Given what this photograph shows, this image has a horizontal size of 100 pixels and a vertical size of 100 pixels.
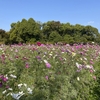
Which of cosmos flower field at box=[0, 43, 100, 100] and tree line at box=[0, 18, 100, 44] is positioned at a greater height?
tree line at box=[0, 18, 100, 44]

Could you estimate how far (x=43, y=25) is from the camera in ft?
152

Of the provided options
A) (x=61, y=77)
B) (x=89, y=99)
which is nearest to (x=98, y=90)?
(x=89, y=99)

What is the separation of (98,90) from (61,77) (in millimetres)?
1964

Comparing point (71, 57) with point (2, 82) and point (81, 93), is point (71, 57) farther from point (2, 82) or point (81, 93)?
point (2, 82)

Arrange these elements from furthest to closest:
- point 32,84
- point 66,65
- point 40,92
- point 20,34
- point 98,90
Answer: point 20,34, point 98,90, point 66,65, point 32,84, point 40,92

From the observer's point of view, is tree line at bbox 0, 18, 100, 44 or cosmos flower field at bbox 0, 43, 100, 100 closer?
cosmos flower field at bbox 0, 43, 100, 100

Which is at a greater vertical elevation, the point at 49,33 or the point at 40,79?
the point at 49,33

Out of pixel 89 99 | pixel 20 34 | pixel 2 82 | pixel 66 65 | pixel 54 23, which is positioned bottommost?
pixel 89 99

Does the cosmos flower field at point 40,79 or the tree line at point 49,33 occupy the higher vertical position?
the tree line at point 49,33

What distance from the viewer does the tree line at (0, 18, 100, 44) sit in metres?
41.4

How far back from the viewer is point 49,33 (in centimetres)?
4466

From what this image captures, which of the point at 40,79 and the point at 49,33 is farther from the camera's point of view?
the point at 49,33

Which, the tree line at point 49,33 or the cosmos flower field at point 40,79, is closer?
the cosmos flower field at point 40,79

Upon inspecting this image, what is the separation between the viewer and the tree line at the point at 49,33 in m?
41.4
